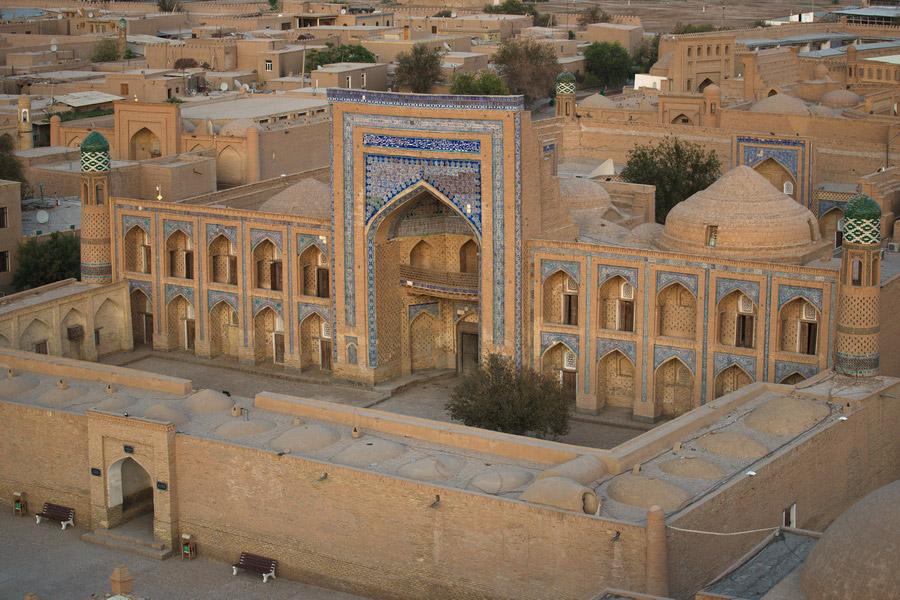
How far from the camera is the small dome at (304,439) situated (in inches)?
1023

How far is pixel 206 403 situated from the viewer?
28.3 meters

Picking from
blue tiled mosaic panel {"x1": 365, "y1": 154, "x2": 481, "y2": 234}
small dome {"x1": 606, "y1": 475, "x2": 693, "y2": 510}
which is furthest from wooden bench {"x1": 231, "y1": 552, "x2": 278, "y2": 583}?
blue tiled mosaic panel {"x1": 365, "y1": 154, "x2": 481, "y2": 234}

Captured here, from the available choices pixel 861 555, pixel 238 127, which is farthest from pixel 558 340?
pixel 238 127

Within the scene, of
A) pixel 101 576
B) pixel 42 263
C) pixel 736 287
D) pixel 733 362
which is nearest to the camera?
pixel 101 576

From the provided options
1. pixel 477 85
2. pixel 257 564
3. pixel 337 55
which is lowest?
pixel 257 564

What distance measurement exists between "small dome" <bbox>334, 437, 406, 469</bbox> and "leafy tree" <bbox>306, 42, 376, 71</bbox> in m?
47.0

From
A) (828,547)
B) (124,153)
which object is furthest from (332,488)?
(124,153)

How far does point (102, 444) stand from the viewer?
27.4m

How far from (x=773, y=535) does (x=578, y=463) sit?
3886 mm

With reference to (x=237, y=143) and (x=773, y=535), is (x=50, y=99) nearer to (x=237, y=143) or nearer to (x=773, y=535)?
(x=237, y=143)

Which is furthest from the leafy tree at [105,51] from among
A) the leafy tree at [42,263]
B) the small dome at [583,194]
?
the small dome at [583,194]

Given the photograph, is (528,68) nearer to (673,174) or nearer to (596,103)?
(596,103)

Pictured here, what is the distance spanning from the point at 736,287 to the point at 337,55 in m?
45.7

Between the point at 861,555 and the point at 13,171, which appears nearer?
the point at 861,555
